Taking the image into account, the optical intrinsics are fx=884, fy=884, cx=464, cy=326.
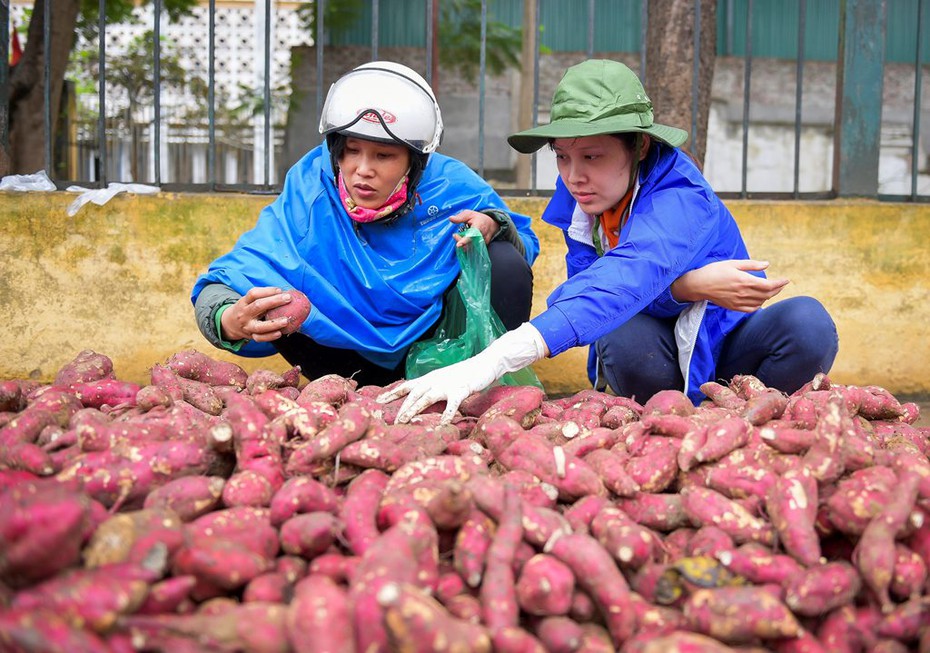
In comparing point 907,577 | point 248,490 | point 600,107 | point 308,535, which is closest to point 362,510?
point 308,535

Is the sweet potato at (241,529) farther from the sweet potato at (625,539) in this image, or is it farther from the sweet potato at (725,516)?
the sweet potato at (725,516)

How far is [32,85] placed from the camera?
5.05m

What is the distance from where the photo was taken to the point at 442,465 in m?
1.60

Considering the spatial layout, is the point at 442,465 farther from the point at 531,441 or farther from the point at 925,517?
the point at 925,517

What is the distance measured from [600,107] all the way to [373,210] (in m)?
0.78

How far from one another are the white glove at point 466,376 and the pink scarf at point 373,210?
30.3 inches

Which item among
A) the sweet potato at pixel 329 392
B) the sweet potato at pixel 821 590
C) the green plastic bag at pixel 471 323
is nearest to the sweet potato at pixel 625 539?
the sweet potato at pixel 821 590

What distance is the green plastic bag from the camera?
2.72m

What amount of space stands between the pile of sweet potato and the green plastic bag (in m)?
0.79

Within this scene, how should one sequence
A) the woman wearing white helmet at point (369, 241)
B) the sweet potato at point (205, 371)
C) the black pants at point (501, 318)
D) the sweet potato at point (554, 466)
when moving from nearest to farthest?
the sweet potato at point (554, 466) < the sweet potato at point (205, 371) < the woman wearing white helmet at point (369, 241) < the black pants at point (501, 318)

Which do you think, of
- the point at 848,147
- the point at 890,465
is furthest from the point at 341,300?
the point at 848,147

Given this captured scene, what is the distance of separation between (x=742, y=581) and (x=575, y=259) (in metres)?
1.64

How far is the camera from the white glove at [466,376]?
2.01 m

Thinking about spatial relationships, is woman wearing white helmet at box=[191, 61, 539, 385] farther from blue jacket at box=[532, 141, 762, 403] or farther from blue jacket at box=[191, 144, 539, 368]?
blue jacket at box=[532, 141, 762, 403]
